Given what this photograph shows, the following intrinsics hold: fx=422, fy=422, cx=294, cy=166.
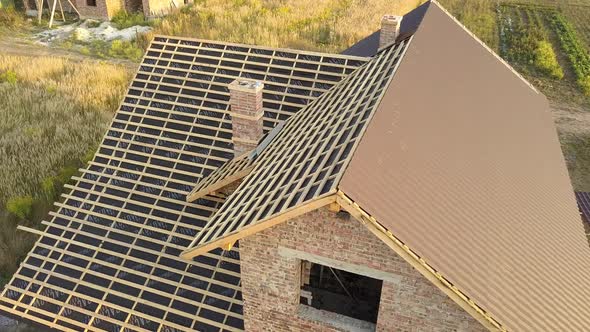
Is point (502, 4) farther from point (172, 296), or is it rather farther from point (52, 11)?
point (172, 296)

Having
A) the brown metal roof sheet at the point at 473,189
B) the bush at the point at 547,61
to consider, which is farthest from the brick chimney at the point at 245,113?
the bush at the point at 547,61

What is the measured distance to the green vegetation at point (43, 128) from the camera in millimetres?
13750

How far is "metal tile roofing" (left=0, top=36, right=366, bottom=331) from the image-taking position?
336 inches

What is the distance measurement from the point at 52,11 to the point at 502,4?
39675mm

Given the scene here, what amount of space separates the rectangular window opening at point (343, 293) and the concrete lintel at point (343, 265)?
1438 mm

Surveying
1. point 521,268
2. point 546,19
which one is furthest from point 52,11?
point 546,19

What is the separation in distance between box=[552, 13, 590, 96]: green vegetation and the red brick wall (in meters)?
24.5

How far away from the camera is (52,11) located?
109ft

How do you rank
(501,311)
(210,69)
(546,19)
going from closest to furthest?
(501,311) → (210,69) → (546,19)

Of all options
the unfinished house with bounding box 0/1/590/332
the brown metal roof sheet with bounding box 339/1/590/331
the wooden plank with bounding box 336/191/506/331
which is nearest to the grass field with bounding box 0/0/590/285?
the unfinished house with bounding box 0/1/590/332

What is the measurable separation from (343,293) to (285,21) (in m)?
25.9

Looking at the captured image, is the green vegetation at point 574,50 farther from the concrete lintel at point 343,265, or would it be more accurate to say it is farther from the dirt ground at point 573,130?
the concrete lintel at point 343,265

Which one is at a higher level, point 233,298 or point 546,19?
point 233,298

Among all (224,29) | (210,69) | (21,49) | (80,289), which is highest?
(210,69)
